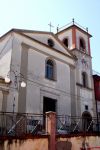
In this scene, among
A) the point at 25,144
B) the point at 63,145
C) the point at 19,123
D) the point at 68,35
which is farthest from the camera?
the point at 68,35

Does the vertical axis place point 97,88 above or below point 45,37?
below

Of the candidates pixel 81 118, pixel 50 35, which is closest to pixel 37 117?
pixel 81 118

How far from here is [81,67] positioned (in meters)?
23.4

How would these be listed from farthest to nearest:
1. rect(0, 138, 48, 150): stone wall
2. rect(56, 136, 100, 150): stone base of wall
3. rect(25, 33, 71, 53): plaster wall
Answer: rect(25, 33, 71, 53): plaster wall → rect(56, 136, 100, 150): stone base of wall → rect(0, 138, 48, 150): stone wall

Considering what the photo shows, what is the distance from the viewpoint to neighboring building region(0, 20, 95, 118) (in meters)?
16.9

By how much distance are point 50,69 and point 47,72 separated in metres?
0.55

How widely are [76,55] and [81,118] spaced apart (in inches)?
243

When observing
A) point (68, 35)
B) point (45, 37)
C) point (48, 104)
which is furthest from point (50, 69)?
point (68, 35)

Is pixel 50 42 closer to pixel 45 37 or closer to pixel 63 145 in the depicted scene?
pixel 45 37

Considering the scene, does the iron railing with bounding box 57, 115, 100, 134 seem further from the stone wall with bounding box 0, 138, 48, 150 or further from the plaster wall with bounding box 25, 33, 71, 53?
the stone wall with bounding box 0, 138, 48, 150

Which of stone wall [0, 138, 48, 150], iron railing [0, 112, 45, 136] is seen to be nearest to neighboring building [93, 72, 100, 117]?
iron railing [0, 112, 45, 136]

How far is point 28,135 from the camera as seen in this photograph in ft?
36.6

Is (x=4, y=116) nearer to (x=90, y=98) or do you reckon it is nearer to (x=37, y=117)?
(x=37, y=117)

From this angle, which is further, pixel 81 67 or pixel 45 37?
pixel 81 67
